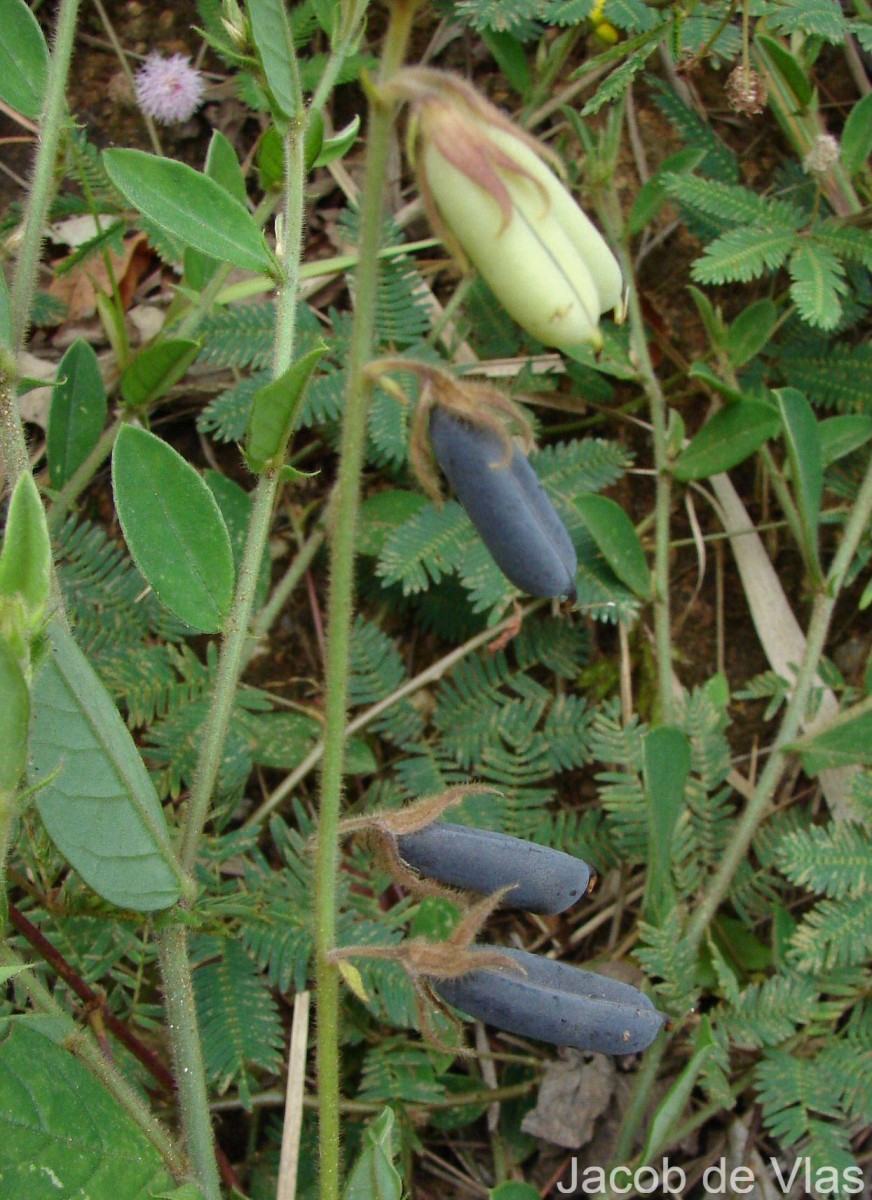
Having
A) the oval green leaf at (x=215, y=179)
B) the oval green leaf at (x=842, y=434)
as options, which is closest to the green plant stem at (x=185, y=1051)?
the oval green leaf at (x=215, y=179)

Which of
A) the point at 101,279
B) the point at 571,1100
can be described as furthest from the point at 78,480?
the point at 571,1100

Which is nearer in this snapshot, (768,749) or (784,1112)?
(784,1112)

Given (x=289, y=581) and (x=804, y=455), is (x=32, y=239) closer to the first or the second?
(x=289, y=581)

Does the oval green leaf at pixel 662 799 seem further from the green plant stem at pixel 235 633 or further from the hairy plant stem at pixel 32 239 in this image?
the hairy plant stem at pixel 32 239

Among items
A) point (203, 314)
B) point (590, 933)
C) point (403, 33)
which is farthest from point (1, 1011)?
point (403, 33)

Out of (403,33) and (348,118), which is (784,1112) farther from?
(348,118)
